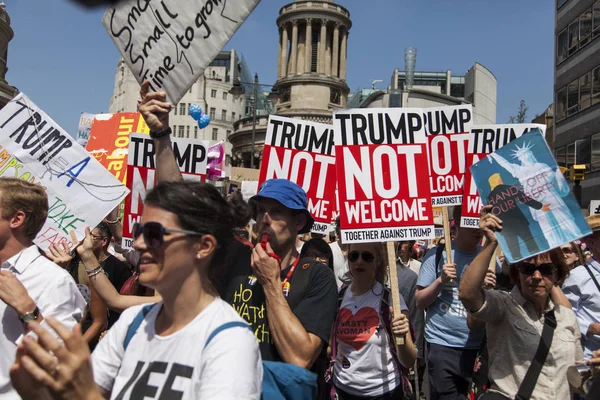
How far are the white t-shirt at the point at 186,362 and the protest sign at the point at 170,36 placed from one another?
1805mm

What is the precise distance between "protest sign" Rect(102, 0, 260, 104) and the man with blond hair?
1.01m

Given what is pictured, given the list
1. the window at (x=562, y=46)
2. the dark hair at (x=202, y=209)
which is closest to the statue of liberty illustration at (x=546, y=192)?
the dark hair at (x=202, y=209)

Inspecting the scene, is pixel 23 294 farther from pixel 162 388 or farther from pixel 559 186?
pixel 559 186

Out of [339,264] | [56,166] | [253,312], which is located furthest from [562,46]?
[253,312]

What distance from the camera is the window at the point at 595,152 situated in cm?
2584

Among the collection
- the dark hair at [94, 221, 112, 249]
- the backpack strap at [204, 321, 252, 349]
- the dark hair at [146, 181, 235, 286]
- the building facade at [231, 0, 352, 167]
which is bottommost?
the backpack strap at [204, 321, 252, 349]

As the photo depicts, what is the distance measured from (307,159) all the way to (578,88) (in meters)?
25.8

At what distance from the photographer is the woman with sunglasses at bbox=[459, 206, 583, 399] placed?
3.32 m

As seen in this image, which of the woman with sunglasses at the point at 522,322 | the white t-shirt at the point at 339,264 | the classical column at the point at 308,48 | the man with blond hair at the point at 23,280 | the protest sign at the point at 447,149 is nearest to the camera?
the man with blond hair at the point at 23,280

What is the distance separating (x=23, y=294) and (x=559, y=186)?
3.11 meters

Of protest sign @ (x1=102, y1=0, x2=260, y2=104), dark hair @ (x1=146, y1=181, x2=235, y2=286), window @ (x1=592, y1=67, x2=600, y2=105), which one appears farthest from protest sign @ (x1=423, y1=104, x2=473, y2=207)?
window @ (x1=592, y1=67, x2=600, y2=105)

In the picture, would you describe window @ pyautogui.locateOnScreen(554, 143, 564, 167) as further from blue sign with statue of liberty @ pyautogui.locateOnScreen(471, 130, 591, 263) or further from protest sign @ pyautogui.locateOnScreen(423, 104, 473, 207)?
blue sign with statue of liberty @ pyautogui.locateOnScreen(471, 130, 591, 263)

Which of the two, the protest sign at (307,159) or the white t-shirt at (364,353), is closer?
the white t-shirt at (364,353)

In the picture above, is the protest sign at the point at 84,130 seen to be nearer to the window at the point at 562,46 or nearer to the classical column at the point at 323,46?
the window at the point at 562,46
